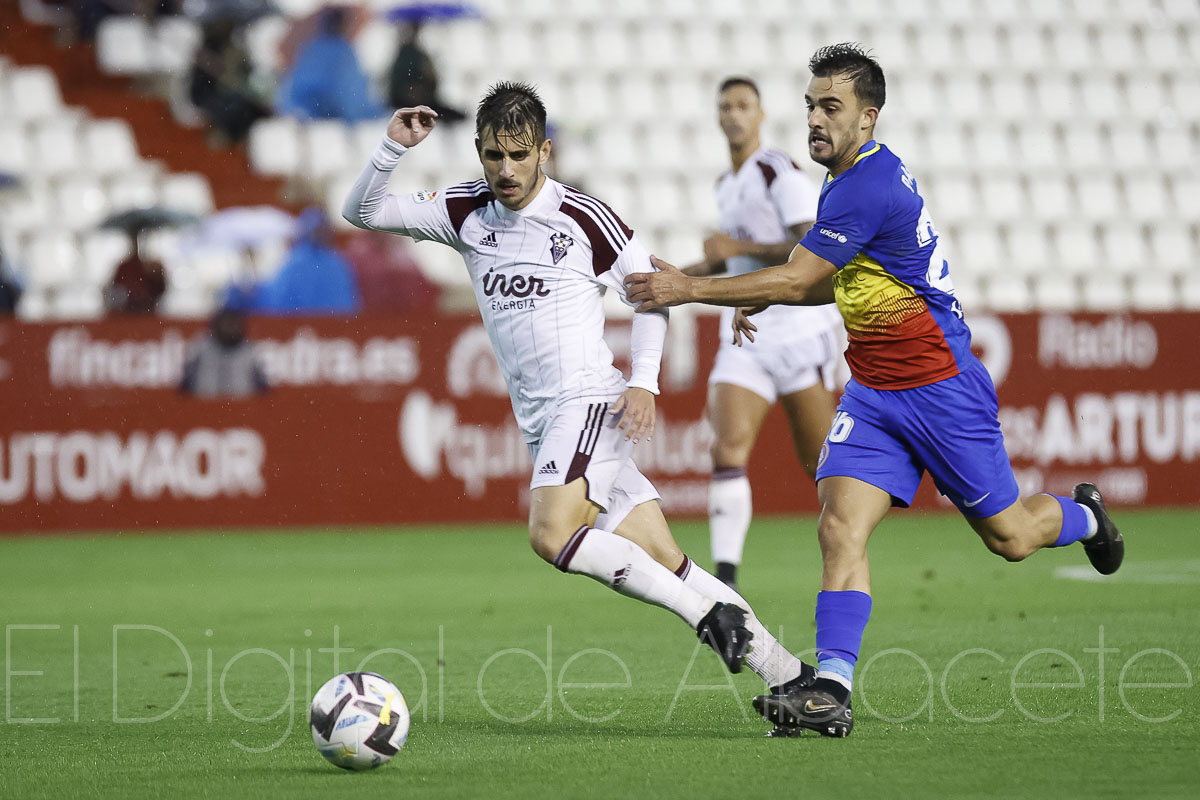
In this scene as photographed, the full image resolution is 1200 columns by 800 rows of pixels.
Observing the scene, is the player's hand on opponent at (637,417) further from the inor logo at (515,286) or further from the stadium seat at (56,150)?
the stadium seat at (56,150)

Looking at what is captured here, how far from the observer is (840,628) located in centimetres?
525

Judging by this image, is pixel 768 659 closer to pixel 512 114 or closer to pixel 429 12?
pixel 512 114

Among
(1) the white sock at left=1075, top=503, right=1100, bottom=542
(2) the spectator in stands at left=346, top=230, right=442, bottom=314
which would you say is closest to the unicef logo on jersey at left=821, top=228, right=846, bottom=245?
(1) the white sock at left=1075, top=503, right=1100, bottom=542

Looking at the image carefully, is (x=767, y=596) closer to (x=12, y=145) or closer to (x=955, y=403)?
(x=955, y=403)

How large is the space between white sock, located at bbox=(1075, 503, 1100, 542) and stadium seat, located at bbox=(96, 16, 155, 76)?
13.2m

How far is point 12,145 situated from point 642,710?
12641 millimetres

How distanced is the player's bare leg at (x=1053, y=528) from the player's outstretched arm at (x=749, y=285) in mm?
1068

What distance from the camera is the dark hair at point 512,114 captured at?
18.1ft

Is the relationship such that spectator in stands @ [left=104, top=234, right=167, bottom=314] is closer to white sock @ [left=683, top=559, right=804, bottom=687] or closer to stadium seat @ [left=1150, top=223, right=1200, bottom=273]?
white sock @ [left=683, top=559, right=804, bottom=687]

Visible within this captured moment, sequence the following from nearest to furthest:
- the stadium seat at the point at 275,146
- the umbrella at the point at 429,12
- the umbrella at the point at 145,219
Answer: the umbrella at the point at 145,219, the umbrella at the point at 429,12, the stadium seat at the point at 275,146

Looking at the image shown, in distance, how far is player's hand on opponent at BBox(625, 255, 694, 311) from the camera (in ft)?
17.6

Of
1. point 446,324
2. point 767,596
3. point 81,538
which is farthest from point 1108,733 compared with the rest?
point 81,538

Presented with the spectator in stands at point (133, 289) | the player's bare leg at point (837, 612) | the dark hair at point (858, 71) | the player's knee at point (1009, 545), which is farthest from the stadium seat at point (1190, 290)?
the player's bare leg at point (837, 612)

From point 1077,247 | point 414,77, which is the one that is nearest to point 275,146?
point 414,77
